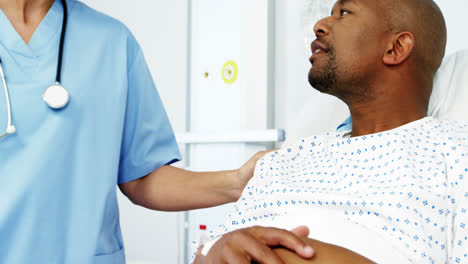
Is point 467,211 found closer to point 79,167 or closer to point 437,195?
point 437,195

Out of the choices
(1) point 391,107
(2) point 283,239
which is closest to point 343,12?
(1) point 391,107

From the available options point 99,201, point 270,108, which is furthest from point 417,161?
point 270,108

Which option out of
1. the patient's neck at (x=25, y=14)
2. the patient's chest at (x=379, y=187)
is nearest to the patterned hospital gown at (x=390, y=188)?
the patient's chest at (x=379, y=187)

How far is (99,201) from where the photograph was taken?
96 cm

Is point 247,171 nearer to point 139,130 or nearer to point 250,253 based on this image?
point 139,130

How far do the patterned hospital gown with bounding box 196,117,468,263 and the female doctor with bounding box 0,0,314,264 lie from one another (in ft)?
0.50

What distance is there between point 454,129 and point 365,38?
0.28 metres

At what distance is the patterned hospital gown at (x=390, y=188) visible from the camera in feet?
2.48

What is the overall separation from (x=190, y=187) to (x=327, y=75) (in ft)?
1.35

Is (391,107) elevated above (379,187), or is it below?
above

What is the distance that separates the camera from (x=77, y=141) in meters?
0.95

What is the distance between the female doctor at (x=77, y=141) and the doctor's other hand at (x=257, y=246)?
1.25 feet

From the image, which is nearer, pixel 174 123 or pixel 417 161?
pixel 417 161

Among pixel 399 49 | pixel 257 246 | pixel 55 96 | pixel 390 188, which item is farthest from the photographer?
pixel 399 49
